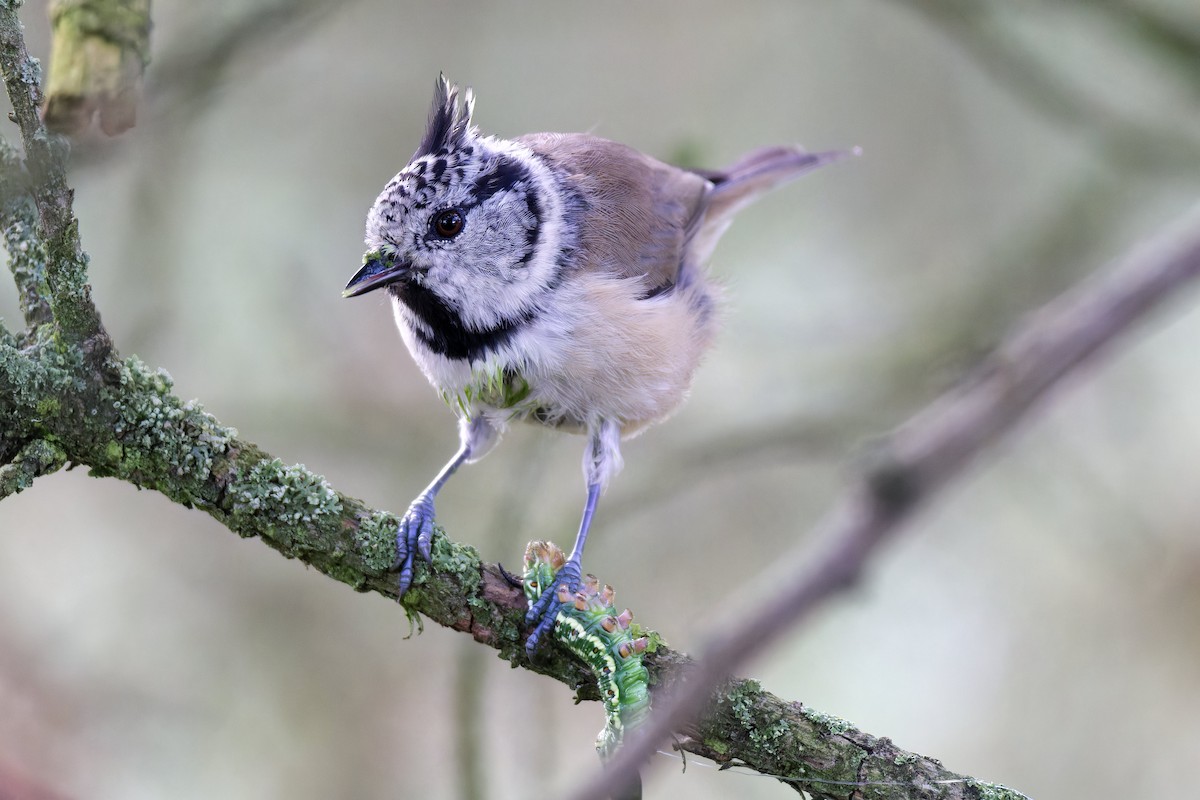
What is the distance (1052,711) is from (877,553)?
4.60m


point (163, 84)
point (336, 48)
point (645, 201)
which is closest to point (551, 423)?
point (645, 201)

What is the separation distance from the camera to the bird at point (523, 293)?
3.27m

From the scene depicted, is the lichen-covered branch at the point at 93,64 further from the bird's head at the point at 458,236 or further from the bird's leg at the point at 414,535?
the bird's leg at the point at 414,535

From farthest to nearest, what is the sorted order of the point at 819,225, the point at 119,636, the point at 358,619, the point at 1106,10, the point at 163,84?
the point at 819,225, the point at 358,619, the point at 119,636, the point at 1106,10, the point at 163,84

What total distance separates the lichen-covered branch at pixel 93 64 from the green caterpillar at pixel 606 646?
1428mm

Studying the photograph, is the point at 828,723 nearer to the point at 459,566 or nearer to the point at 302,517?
the point at 459,566

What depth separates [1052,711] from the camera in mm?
4793

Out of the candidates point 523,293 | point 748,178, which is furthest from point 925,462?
point 748,178

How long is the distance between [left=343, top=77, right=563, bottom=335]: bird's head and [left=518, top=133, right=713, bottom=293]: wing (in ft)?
0.59

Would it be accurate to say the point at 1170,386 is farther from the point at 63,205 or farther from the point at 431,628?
the point at 63,205

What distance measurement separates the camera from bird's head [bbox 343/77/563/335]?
3289 millimetres

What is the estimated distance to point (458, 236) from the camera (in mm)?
3363

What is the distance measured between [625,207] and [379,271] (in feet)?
3.25

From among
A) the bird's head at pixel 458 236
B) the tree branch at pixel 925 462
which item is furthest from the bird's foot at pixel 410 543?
the tree branch at pixel 925 462
